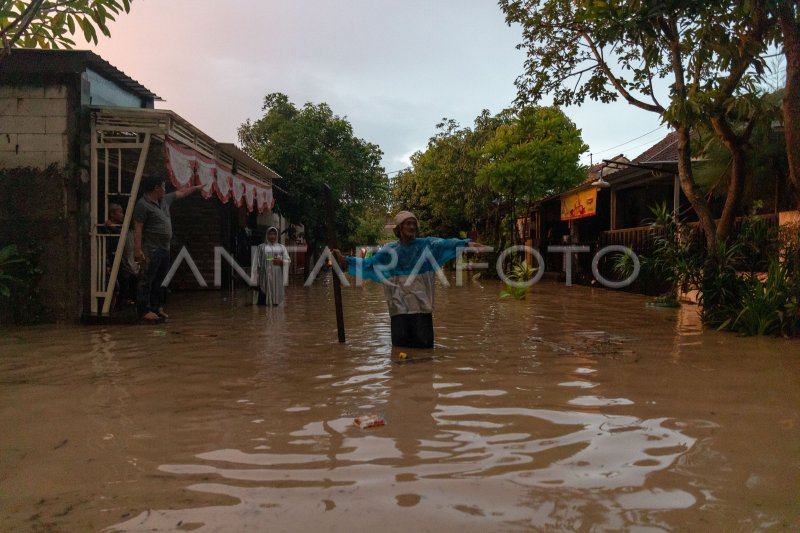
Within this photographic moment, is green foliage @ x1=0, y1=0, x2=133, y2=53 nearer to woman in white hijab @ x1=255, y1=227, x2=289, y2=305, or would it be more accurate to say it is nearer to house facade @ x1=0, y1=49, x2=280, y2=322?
house facade @ x1=0, y1=49, x2=280, y2=322

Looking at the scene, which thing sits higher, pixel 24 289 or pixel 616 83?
pixel 616 83

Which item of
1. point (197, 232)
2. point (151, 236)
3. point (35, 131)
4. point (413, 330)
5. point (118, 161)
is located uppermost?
point (35, 131)

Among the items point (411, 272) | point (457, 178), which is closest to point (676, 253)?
point (411, 272)

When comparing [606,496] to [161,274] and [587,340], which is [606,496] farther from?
[161,274]

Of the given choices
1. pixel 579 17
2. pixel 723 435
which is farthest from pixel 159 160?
pixel 723 435

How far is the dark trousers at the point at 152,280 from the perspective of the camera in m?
8.30

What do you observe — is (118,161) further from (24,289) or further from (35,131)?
(24,289)

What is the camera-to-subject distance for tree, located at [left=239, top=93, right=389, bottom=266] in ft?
61.4

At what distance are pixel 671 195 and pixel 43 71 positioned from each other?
1541 centimetres

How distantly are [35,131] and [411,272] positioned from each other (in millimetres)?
5211

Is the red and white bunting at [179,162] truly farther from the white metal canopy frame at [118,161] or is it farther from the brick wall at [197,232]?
the brick wall at [197,232]

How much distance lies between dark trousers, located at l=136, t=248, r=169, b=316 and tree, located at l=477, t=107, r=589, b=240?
12182mm

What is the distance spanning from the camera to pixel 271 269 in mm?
11195

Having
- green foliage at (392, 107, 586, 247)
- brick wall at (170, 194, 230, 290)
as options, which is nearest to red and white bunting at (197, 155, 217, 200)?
brick wall at (170, 194, 230, 290)
